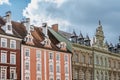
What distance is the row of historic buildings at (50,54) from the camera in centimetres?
6931

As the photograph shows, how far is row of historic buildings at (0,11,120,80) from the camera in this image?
6931 cm

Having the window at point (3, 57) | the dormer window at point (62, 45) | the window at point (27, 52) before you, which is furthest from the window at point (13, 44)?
the dormer window at point (62, 45)

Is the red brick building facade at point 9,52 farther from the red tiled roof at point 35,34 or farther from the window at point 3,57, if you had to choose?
the red tiled roof at point 35,34

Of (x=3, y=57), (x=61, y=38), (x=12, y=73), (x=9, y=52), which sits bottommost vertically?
(x=12, y=73)

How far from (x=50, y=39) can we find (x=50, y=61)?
26.2ft

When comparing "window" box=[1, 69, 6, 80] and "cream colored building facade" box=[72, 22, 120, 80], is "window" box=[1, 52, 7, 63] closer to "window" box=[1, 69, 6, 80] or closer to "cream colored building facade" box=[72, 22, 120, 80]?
"window" box=[1, 69, 6, 80]

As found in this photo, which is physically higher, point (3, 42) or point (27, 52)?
point (3, 42)

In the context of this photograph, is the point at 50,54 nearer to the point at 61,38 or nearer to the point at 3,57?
Answer: the point at 61,38

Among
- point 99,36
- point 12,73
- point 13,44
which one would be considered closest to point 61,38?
point 99,36

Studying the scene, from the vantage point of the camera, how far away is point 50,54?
78.6 metres

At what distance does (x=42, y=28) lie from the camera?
8500 cm

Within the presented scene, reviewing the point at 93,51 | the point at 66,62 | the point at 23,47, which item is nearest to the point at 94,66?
the point at 93,51

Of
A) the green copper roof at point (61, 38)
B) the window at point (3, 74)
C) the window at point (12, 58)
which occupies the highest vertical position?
the green copper roof at point (61, 38)

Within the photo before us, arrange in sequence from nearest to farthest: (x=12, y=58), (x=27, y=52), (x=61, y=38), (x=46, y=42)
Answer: (x=12, y=58)
(x=27, y=52)
(x=46, y=42)
(x=61, y=38)
